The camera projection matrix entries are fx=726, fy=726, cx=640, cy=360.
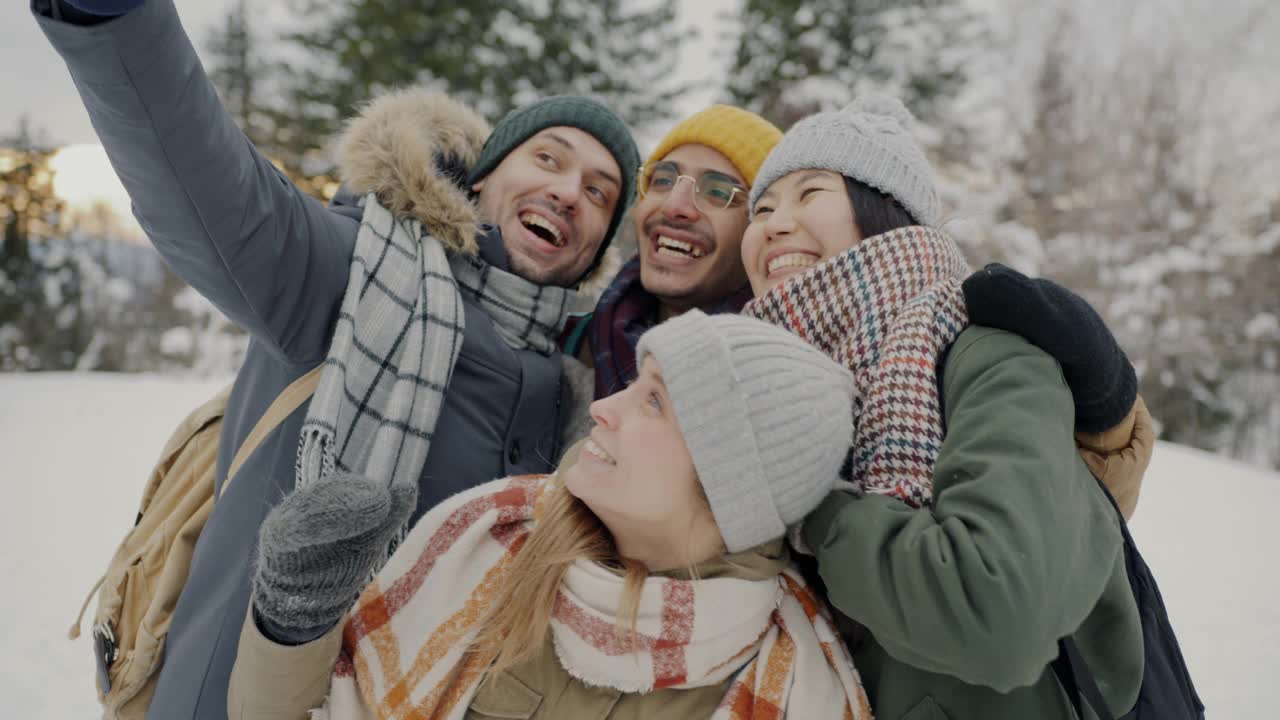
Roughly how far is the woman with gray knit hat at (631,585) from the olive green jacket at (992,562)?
15 centimetres

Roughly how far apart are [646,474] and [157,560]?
1.44m

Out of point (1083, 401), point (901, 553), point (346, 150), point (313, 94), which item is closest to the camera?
point (901, 553)

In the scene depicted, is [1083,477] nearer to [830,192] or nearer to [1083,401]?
[1083,401]

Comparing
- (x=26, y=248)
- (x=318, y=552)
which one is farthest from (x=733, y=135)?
(x=26, y=248)

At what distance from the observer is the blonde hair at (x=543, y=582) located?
134 cm

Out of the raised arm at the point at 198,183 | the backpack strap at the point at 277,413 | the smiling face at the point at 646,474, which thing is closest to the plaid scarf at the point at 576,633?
the smiling face at the point at 646,474

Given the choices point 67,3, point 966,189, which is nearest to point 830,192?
point 67,3

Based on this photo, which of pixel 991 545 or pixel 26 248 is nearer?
pixel 991 545

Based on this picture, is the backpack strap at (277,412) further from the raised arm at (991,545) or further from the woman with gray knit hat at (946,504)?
the raised arm at (991,545)

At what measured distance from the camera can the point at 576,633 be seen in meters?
1.35

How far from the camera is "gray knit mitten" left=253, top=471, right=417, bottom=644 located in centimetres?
123

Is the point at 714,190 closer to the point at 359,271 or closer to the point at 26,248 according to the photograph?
the point at 359,271

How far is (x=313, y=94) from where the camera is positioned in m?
12.0

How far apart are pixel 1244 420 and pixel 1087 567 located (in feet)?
54.3
